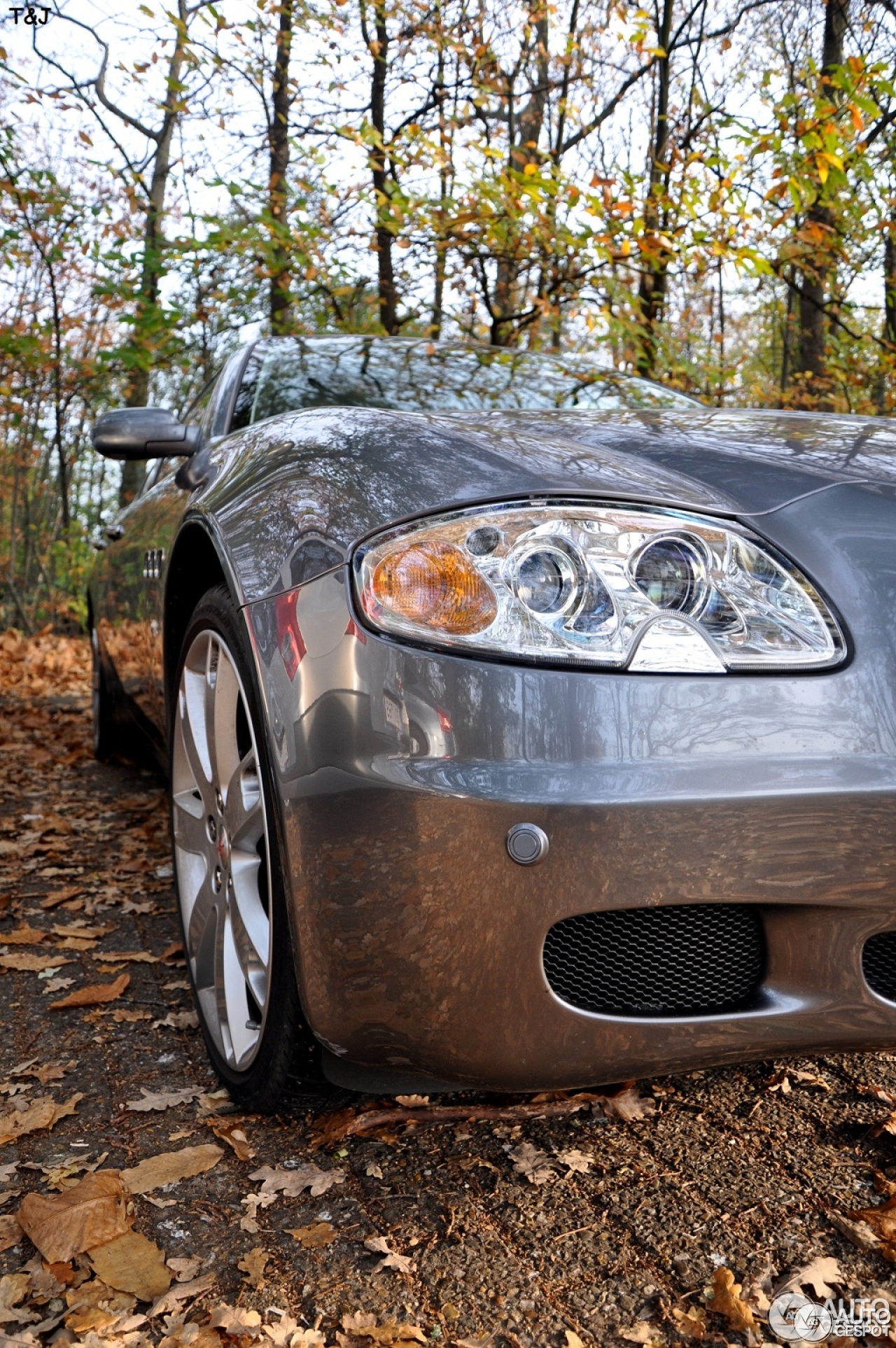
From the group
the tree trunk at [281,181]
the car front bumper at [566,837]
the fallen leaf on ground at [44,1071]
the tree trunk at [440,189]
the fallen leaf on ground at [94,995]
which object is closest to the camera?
the car front bumper at [566,837]

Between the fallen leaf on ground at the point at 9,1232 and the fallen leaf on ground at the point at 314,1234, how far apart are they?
1.21ft

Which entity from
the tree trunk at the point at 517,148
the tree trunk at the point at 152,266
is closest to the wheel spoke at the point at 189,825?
the tree trunk at the point at 517,148

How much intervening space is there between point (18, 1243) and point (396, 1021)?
63 cm

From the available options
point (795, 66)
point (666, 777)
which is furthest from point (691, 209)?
point (795, 66)

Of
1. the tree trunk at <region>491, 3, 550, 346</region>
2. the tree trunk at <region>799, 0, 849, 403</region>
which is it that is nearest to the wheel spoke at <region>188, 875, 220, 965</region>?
the tree trunk at <region>491, 3, 550, 346</region>

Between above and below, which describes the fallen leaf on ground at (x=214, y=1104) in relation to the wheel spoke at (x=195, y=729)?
below

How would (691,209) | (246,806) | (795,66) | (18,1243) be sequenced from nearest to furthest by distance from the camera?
(18,1243), (246,806), (691,209), (795,66)

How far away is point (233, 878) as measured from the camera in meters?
1.78

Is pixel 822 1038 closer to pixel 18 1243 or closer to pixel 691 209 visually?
pixel 18 1243

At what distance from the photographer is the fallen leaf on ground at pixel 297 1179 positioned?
1589mm

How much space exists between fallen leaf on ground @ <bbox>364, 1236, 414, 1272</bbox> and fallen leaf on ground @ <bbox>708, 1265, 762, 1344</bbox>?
385mm

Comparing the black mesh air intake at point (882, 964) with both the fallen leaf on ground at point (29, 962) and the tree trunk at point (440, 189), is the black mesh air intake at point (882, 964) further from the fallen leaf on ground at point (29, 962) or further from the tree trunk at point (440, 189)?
the tree trunk at point (440, 189)

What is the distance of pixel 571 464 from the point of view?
153cm

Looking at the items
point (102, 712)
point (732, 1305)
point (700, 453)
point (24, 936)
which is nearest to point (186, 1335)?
point (732, 1305)
